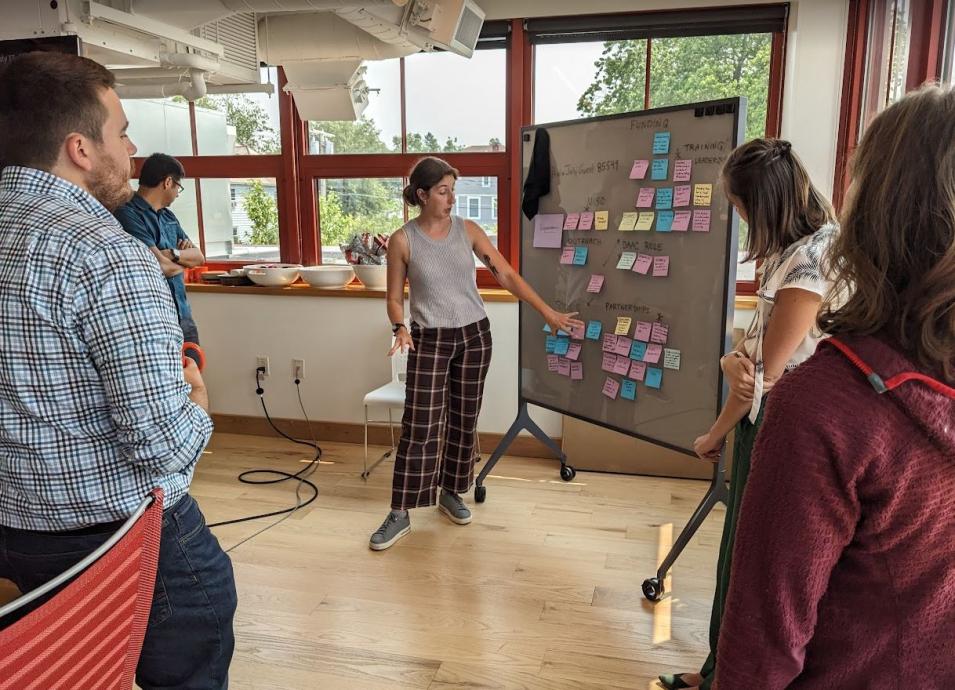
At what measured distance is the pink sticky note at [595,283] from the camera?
2.87 m

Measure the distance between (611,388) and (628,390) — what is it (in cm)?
10

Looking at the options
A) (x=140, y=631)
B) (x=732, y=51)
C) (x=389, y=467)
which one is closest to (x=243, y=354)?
(x=389, y=467)

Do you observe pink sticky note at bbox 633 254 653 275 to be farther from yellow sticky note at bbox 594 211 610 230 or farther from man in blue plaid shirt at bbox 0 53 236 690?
man in blue plaid shirt at bbox 0 53 236 690

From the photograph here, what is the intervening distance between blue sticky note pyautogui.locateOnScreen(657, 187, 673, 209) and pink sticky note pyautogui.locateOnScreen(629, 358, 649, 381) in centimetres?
60

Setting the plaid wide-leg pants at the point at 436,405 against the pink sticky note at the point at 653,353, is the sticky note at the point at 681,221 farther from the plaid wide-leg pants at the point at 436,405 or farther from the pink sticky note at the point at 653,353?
the plaid wide-leg pants at the point at 436,405

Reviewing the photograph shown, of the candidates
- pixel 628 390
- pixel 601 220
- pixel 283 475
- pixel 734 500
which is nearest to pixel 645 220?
pixel 601 220

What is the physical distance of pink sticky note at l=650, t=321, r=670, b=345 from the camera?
263cm

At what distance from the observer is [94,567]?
2.76ft

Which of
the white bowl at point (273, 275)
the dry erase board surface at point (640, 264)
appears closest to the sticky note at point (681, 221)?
the dry erase board surface at point (640, 264)

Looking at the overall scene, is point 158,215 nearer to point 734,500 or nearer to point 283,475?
point 283,475

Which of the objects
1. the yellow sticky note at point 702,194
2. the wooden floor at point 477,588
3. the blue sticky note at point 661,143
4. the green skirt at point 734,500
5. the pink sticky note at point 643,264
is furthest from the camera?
the pink sticky note at point 643,264

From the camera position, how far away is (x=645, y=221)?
2.64 m

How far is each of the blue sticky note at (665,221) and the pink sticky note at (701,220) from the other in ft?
0.32

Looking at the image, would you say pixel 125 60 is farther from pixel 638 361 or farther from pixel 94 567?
pixel 94 567
